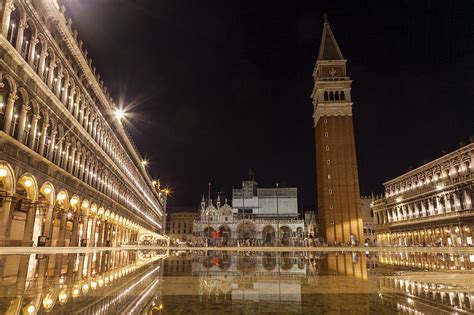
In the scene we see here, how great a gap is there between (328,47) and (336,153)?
26.2 metres

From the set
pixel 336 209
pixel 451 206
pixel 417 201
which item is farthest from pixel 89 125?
pixel 417 201

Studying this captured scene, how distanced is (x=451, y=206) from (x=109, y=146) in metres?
52.4

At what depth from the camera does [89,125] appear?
33031 mm

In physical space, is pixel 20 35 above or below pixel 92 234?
above

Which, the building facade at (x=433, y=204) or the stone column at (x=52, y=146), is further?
the building facade at (x=433, y=204)

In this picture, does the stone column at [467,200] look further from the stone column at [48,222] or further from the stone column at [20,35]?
the stone column at [20,35]

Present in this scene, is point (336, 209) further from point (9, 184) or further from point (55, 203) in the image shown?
point (9, 184)

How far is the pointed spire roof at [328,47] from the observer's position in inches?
2923

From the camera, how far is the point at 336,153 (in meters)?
67.7

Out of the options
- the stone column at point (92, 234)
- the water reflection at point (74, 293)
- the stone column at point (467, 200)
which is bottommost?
the water reflection at point (74, 293)

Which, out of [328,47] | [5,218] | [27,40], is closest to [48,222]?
[5,218]

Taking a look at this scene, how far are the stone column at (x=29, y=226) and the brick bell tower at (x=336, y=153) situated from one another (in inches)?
2094

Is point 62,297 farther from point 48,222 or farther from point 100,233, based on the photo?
point 100,233

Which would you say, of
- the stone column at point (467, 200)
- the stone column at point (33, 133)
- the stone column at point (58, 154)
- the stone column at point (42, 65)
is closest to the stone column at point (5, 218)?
the stone column at point (33, 133)
